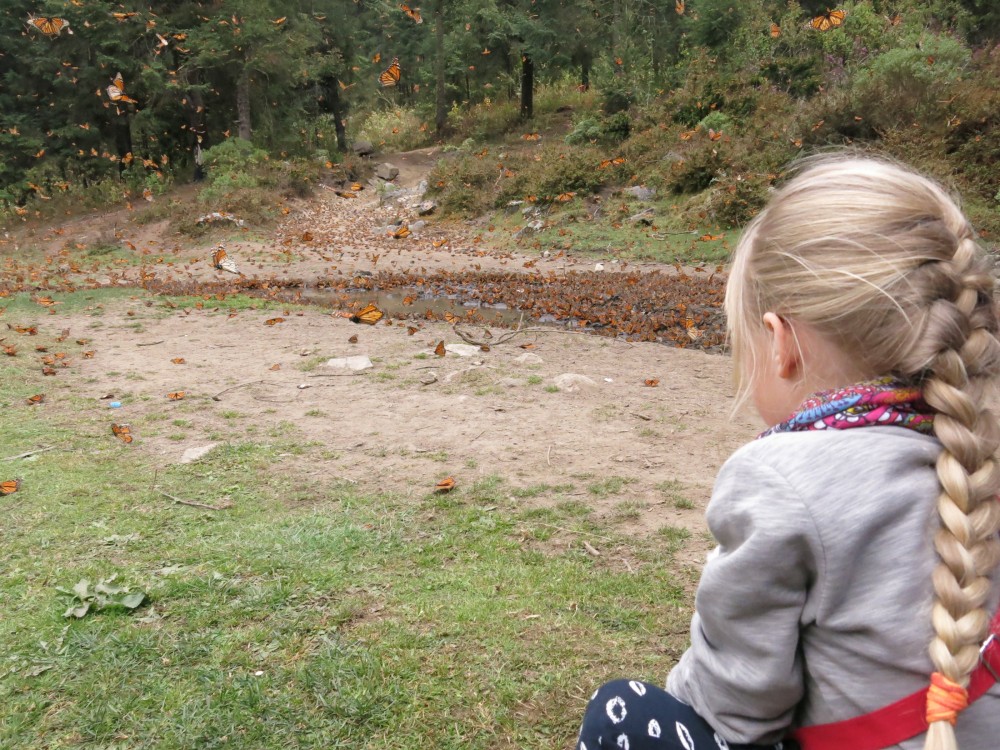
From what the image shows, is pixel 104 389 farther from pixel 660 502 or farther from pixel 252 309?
pixel 660 502

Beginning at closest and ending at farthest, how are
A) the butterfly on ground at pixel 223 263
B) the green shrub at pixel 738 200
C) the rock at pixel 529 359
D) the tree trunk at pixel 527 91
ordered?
the rock at pixel 529 359, the green shrub at pixel 738 200, the butterfly on ground at pixel 223 263, the tree trunk at pixel 527 91

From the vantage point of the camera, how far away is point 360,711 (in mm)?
2361

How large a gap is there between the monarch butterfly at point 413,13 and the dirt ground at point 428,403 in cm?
2426

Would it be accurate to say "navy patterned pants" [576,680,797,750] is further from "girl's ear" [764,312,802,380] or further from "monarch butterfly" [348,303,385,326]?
"monarch butterfly" [348,303,385,326]

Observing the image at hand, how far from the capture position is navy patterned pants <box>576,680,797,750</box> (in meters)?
1.38

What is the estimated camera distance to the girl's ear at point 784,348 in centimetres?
132

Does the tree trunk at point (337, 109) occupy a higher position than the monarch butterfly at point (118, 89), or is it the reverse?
the monarch butterfly at point (118, 89)

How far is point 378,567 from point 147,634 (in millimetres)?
980

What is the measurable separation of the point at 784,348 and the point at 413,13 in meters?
34.0

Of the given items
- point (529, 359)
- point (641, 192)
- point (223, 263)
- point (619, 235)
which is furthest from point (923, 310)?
point (641, 192)

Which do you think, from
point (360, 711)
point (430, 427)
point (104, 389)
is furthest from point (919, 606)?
point (104, 389)

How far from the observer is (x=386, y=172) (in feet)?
84.0

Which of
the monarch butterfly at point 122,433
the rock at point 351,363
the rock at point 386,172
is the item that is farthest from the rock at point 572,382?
the rock at point 386,172

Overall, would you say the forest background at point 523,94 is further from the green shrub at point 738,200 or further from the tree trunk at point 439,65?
the tree trunk at point 439,65
